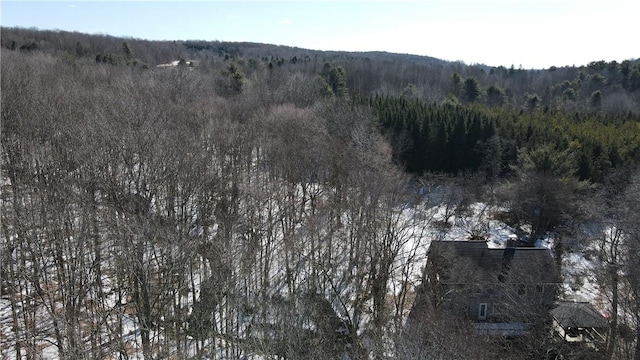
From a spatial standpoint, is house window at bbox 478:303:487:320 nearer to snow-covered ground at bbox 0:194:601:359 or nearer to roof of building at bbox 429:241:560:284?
roof of building at bbox 429:241:560:284

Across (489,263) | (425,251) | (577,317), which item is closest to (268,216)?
(489,263)

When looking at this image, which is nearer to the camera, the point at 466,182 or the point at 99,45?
the point at 466,182

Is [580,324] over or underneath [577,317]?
underneath

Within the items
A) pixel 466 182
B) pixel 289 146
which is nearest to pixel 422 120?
pixel 466 182

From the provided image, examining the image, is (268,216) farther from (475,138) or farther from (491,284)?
(475,138)

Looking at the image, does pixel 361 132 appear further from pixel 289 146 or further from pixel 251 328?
pixel 251 328

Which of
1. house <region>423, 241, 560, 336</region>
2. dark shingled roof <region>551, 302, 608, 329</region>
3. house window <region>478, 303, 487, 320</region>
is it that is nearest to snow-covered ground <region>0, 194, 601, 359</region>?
house <region>423, 241, 560, 336</region>
